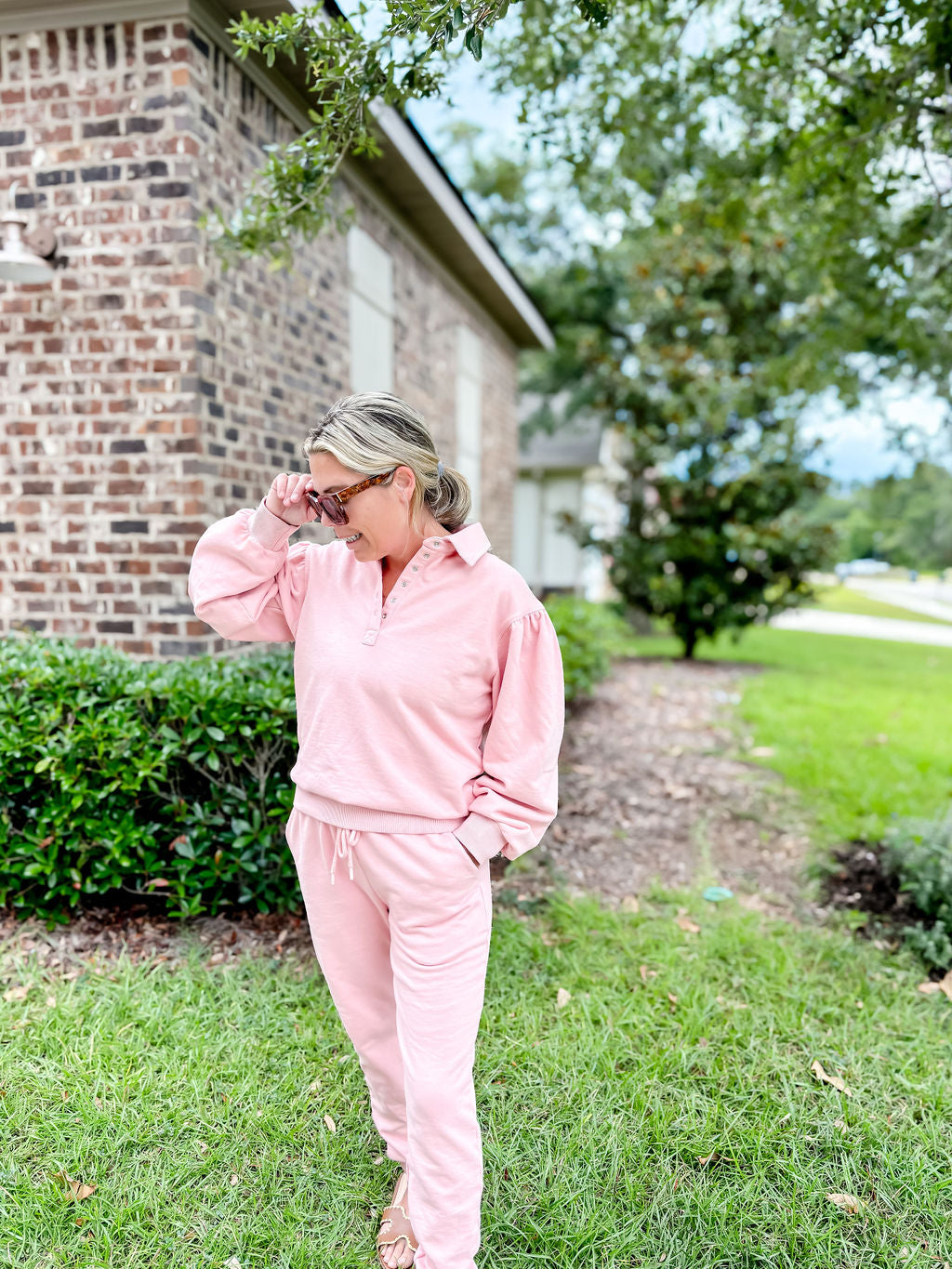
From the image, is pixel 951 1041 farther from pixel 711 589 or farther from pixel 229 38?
pixel 711 589

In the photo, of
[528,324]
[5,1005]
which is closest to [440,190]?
[528,324]

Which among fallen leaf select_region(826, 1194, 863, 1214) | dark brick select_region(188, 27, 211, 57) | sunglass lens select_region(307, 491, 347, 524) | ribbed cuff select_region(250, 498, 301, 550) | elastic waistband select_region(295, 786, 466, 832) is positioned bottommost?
fallen leaf select_region(826, 1194, 863, 1214)

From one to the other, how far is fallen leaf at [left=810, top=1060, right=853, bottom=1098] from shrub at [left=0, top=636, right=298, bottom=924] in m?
2.02

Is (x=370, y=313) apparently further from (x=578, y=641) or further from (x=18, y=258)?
(x=578, y=641)

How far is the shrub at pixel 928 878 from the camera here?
3.38m

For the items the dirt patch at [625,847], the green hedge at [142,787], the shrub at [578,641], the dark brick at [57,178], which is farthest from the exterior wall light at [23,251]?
the shrub at [578,641]

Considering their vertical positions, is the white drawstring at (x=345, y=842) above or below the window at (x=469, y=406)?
below

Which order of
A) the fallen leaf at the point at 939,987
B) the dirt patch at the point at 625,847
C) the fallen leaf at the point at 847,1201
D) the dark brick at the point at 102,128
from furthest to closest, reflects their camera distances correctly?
1. the dark brick at the point at 102,128
2. the dirt patch at the point at 625,847
3. the fallen leaf at the point at 939,987
4. the fallen leaf at the point at 847,1201

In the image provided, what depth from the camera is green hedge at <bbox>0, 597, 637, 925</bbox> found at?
3.20m

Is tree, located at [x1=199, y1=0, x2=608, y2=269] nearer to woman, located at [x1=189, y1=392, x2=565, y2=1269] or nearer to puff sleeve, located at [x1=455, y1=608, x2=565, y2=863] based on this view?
woman, located at [x1=189, y1=392, x2=565, y2=1269]

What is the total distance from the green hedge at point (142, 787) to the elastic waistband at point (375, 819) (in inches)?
54.1

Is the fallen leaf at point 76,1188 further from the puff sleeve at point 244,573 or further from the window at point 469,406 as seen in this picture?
the window at point 469,406

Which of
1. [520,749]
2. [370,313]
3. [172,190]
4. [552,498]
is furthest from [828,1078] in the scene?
[552,498]

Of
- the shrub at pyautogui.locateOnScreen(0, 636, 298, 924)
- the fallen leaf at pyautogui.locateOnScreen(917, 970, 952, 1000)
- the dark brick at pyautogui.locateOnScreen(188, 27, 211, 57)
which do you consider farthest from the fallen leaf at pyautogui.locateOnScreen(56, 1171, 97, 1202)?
the dark brick at pyautogui.locateOnScreen(188, 27, 211, 57)
